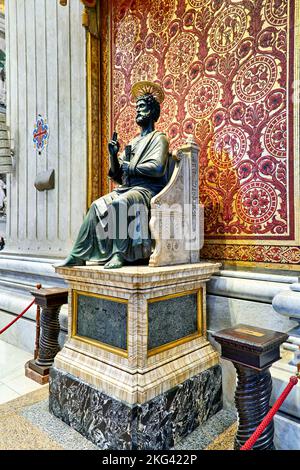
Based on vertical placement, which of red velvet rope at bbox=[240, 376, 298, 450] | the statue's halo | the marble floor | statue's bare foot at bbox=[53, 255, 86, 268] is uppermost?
the statue's halo

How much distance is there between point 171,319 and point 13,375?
1.90m

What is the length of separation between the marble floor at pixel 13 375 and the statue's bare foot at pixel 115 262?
4.96 ft

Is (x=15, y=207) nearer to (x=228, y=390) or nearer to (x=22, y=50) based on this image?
(x=22, y=50)

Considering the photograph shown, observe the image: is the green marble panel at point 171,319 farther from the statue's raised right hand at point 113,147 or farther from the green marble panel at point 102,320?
the statue's raised right hand at point 113,147

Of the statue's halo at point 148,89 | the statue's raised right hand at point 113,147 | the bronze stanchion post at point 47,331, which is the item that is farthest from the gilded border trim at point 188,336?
the statue's halo at point 148,89

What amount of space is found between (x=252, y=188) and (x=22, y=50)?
436cm

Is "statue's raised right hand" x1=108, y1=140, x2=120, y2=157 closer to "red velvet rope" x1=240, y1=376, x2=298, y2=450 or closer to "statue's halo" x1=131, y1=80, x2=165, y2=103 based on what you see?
"statue's halo" x1=131, y1=80, x2=165, y2=103

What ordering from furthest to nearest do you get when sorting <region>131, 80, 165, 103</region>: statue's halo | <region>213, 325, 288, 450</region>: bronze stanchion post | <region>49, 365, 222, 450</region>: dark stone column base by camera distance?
<region>131, 80, 165, 103</region>: statue's halo < <region>49, 365, 222, 450</region>: dark stone column base < <region>213, 325, 288, 450</region>: bronze stanchion post

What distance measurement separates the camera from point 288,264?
2330 millimetres

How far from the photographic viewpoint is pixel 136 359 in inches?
75.9

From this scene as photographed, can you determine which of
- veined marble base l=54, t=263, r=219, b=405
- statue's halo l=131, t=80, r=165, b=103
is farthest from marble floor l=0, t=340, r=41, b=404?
statue's halo l=131, t=80, r=165, b=103

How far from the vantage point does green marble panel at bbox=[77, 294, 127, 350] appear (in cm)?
204

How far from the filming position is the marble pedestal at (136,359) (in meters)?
1.88

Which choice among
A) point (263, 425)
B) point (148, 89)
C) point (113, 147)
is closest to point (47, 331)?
point (113, 147)
